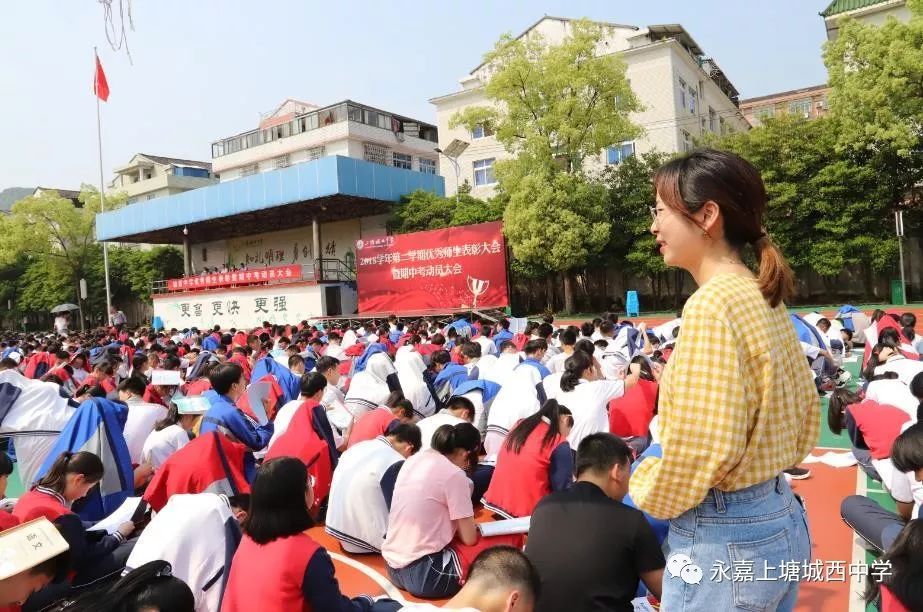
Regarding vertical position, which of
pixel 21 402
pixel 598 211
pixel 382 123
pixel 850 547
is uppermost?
pixel 382 123

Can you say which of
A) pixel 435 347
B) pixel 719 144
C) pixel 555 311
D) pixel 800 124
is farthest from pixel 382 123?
pixel 435 347

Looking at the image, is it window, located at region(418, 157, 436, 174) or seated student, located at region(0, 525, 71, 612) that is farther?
window, located at region(418, 157, 436, 174)

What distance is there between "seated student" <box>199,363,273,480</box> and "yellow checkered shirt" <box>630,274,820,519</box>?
3614 mm

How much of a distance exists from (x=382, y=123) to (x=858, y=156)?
19688 mm

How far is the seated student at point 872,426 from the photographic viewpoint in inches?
141

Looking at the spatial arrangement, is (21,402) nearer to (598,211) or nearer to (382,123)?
(598,211)

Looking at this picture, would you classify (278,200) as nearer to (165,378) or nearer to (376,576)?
(165,378)

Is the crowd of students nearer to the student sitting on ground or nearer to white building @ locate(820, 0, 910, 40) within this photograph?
the student sitting on ground

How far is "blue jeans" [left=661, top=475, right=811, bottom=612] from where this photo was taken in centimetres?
125

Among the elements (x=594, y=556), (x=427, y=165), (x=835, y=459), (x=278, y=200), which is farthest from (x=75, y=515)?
(x=427, y=165)

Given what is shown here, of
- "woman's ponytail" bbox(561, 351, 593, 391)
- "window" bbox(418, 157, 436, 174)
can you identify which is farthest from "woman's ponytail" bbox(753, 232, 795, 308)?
"window" bbox(418, 157, 436, 174)

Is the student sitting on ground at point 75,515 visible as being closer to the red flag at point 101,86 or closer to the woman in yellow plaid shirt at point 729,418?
the woman in yellow plaid shirt at point 729,418

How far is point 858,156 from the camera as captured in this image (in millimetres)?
17422

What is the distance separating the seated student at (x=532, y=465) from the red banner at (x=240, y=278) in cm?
2078
